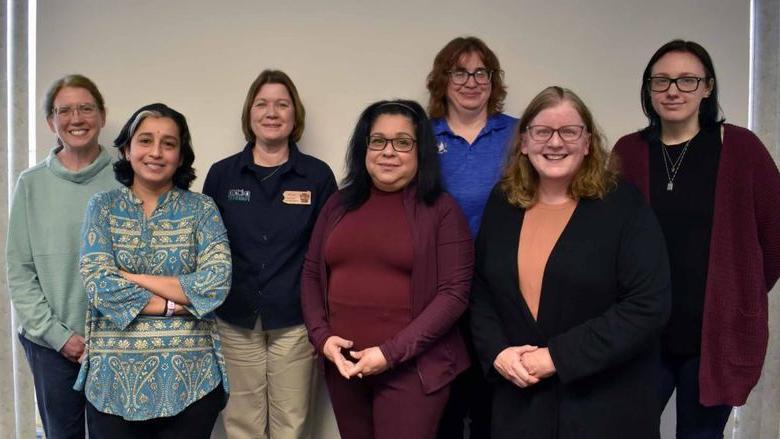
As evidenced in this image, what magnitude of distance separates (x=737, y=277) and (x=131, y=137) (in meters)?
2.00

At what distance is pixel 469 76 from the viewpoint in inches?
94.1

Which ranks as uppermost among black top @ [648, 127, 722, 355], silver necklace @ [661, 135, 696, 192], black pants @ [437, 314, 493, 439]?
silver necklace @ [661, 135, 696, 192]

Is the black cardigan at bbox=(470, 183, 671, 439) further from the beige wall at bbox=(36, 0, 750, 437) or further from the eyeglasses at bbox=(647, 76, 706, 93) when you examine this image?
the beige wall at bbox=(36, 0, 750, 437)

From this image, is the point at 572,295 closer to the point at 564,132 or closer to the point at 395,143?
the point at 564,132

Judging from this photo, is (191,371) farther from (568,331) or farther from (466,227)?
(568,331)

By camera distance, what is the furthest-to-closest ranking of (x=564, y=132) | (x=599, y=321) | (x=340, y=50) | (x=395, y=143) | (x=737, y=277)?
(x=340, y=50) < (x=395, y=143) < (x=737, y=277) < (x=564, y=132) < (x=599, y=321)

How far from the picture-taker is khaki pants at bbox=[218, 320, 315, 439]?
97.9 inches

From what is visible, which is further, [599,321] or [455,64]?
[455,64]

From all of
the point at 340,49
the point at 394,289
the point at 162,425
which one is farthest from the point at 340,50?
the point at 162,425

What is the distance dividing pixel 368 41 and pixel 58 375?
77.0 inches

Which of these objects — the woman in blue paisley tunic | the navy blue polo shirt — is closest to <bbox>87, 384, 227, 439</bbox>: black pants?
the woman in blue paisley tunic

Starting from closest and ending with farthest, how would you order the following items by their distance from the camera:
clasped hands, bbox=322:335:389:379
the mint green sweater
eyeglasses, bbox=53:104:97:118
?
clasped hands, bbox=322:335:389:379
the mint green sweater
eyeglasses, bbox=53:104:97:118

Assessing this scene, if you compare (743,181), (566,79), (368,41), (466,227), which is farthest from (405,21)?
(743,181)

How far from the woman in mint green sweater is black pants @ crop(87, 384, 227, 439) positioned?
44cm
